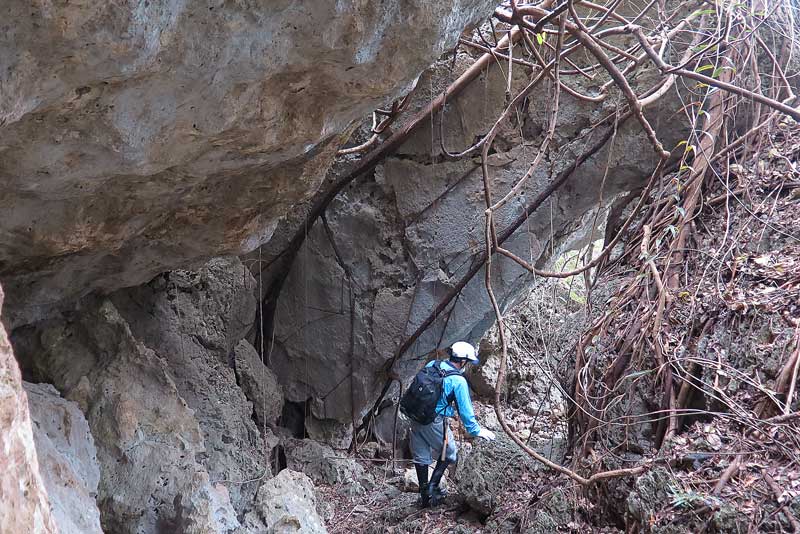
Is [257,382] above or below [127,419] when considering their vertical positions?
below

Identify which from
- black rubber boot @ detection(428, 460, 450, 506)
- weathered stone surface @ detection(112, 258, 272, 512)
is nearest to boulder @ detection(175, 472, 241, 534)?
weathered stone surface @ detection(112, 258, 272, 512)

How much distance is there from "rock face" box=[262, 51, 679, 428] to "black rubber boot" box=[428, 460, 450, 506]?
961 millimetres

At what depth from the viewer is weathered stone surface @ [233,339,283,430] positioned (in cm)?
465

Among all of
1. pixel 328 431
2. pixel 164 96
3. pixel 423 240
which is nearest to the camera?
pixel 164 96

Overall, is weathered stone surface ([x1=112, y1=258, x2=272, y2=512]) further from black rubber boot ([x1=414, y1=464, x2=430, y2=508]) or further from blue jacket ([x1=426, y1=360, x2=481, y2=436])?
blue jacket ([x1=426, y1=360, x2=481, y2=436])

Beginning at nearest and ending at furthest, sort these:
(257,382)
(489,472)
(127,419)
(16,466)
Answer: (16,466)
(127,419)
(489,472)
(257,382)

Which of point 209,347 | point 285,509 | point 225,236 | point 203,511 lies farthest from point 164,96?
point 209,347

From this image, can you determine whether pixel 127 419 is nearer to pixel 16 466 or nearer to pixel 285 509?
pixel 285 509

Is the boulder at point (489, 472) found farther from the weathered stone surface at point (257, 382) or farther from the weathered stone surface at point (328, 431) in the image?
the weathered stone surface at point (328, 431)

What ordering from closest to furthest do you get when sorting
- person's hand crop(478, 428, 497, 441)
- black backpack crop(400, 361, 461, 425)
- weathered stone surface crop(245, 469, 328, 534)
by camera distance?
weathered stone surface crop(245, 469, 328, 534) → person's hand crop(478, 428, 497, 441) → black backpack crop(400, 361, 461, 425)

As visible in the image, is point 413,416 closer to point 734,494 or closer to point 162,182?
point 734,494

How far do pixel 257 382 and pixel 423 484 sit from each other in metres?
1.33

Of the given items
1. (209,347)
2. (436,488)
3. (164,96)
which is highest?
(164,96)

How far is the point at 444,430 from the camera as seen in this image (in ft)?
14.9
